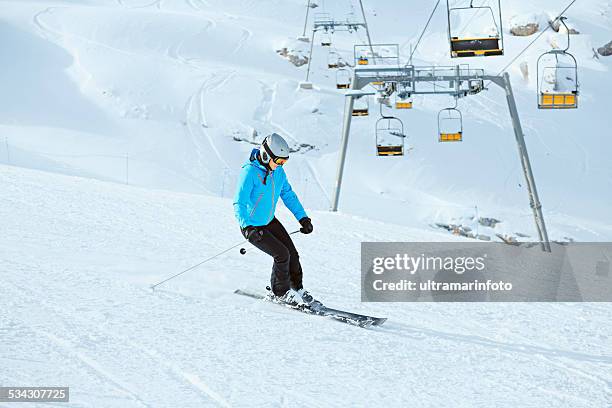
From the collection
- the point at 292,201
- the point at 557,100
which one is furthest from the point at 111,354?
the point at 557,100

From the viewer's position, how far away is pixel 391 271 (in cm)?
803

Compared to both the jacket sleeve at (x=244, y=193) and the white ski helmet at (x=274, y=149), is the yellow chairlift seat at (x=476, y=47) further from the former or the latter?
the jacket sleeve at (x=244, y=193)

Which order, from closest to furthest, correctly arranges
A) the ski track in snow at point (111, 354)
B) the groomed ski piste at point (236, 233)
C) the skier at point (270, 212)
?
the ski track in snow at point (111, 354) → the groomed ski piste at point (236, 233) → the skier at point (270, 212)

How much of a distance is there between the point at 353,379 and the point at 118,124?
2727cm

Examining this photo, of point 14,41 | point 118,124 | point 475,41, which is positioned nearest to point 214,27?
point 14,41

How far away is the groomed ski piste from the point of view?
4.05m

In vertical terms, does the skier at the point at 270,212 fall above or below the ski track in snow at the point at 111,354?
above

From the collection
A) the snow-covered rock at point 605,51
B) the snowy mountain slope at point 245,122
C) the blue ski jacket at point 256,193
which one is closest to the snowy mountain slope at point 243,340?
the blue ski jacket at point 256,193

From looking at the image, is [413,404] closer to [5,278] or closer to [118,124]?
[5,278]

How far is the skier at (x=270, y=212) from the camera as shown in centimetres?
549

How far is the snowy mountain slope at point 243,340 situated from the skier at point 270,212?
22 centimetres

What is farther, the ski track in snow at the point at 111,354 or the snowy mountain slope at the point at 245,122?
the snowy mountain slope at the point at 245,122

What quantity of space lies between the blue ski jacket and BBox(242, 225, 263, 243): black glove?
5 cm

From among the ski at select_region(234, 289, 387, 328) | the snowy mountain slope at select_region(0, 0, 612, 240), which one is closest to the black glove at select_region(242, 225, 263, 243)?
the ski at select_region(234, 289, 387, 328)
